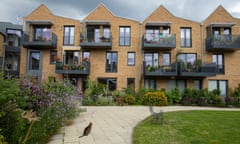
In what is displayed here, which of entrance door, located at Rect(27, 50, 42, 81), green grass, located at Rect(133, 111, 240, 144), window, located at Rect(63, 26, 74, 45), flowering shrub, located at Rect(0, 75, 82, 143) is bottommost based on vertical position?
green grass, located at Rect(133, 111, 240, 144)

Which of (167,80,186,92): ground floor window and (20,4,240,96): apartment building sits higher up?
(20,4,240,96): apartment building

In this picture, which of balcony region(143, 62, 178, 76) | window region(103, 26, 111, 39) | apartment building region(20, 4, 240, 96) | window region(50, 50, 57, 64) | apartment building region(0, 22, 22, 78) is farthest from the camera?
apartment building region(0, 22, 22, 78)

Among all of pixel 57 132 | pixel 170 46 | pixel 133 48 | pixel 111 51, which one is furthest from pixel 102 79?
pixel 57 132

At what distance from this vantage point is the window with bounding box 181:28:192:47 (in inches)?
821

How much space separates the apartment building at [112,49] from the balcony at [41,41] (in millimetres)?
3057

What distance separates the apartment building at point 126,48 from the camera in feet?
65.6

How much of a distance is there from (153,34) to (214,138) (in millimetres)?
15370

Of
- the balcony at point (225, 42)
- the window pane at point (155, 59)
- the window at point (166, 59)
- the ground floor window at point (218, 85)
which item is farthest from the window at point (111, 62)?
the ground floor window at point (218, 85)

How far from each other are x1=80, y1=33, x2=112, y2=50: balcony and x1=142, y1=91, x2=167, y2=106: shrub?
22.3 feet

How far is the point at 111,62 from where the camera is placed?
20547 mm

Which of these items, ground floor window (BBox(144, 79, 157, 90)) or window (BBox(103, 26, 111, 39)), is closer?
window (BBox(103, 26, 111, 39))

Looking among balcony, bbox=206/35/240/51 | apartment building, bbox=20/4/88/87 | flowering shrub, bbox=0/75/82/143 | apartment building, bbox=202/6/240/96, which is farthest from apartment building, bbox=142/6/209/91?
flowering shrub, bbox=0/75/82/143

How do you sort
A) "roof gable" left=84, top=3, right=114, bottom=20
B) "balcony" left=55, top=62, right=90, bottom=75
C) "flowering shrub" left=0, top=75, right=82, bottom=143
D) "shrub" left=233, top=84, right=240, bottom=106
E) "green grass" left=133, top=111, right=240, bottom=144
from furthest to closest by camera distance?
"roof gable" left=84, top=3, right=114, bottom=20 → "balcony" left=55, top=62, right=90, bottom=75 → "shrub" left=233, top=84, right=240, bottom=106 → "green grass" left=133, top=111, right=240, bottom=144 → "flowering shrub" left=0, top=75, right=82, bottom=143

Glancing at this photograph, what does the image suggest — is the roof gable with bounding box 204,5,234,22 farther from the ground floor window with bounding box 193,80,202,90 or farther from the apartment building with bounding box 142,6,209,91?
the ground floor window with bounding box 193,80,202,90
